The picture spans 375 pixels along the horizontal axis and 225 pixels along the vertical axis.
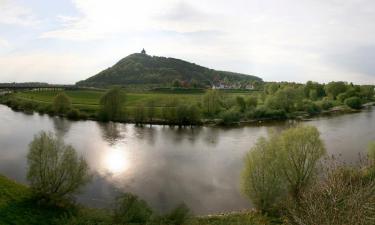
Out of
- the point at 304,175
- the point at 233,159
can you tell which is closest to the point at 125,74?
the point at 233,159

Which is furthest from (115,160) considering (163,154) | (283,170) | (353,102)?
(353,102)

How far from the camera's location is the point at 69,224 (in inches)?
765

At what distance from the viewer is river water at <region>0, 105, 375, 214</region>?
92.1 ft

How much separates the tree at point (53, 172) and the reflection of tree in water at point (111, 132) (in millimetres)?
21826

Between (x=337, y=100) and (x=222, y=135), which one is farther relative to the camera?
(x=337, y=100)

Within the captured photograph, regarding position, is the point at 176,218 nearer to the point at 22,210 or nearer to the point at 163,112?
the point at 22,210

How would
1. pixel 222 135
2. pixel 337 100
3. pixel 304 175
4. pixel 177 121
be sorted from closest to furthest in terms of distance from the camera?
pixel 304 175, pixel 222 135, pixel 177 121, pixel 337 100

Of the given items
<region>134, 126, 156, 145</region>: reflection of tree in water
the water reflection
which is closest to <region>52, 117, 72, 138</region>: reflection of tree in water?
<region>134, 126, 156, 145</region>: reflection of tree in water

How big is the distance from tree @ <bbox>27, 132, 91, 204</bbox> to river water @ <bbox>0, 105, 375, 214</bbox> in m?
2.85

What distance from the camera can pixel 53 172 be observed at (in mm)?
A: 24156

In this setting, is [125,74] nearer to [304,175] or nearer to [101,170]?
[101,170]

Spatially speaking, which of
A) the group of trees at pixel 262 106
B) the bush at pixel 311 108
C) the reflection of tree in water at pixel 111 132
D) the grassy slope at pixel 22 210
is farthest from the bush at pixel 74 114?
the bush at pixel 311 108

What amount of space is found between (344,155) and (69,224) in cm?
3162

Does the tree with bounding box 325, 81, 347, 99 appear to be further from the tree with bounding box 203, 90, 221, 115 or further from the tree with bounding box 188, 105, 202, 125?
the tree with bounding box 188, 105, 202, 125
